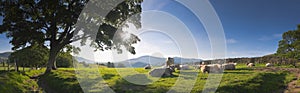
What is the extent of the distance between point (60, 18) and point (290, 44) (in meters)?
52.3

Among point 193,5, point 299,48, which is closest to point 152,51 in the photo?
point 193,5

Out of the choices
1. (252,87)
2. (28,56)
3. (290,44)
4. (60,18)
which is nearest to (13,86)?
(60,18)

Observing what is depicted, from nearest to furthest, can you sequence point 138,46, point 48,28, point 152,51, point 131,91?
1. point 131,91
2. point 152,51
3. point 48,28
4. point 138,46

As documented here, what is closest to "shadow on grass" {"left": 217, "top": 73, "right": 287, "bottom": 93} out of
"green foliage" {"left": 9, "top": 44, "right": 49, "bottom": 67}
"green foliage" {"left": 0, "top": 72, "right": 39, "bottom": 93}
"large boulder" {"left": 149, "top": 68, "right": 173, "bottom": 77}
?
"large boulder" {"left": 149, "top": 68, "right": 173, "bottom": 77}

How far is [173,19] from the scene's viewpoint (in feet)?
73.5

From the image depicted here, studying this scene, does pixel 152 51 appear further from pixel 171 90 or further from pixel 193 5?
pixel 171 90

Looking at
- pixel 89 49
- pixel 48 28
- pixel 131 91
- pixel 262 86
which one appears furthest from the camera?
pixel 89 49

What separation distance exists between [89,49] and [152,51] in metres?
13.5

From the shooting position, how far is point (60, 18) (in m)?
24.1

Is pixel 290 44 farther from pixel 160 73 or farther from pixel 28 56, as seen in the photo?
pixel 28 56

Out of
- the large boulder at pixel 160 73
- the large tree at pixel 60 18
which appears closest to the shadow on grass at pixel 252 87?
the large boulder at pixel 160 73

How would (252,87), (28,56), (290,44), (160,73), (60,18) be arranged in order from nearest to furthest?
1. (252,87)
2. (160,73)
3. (60,18)
4. (28,56)
5. (290,44)

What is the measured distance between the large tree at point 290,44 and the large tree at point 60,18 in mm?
35920

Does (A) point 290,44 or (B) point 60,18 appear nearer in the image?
(B) point 60,18
